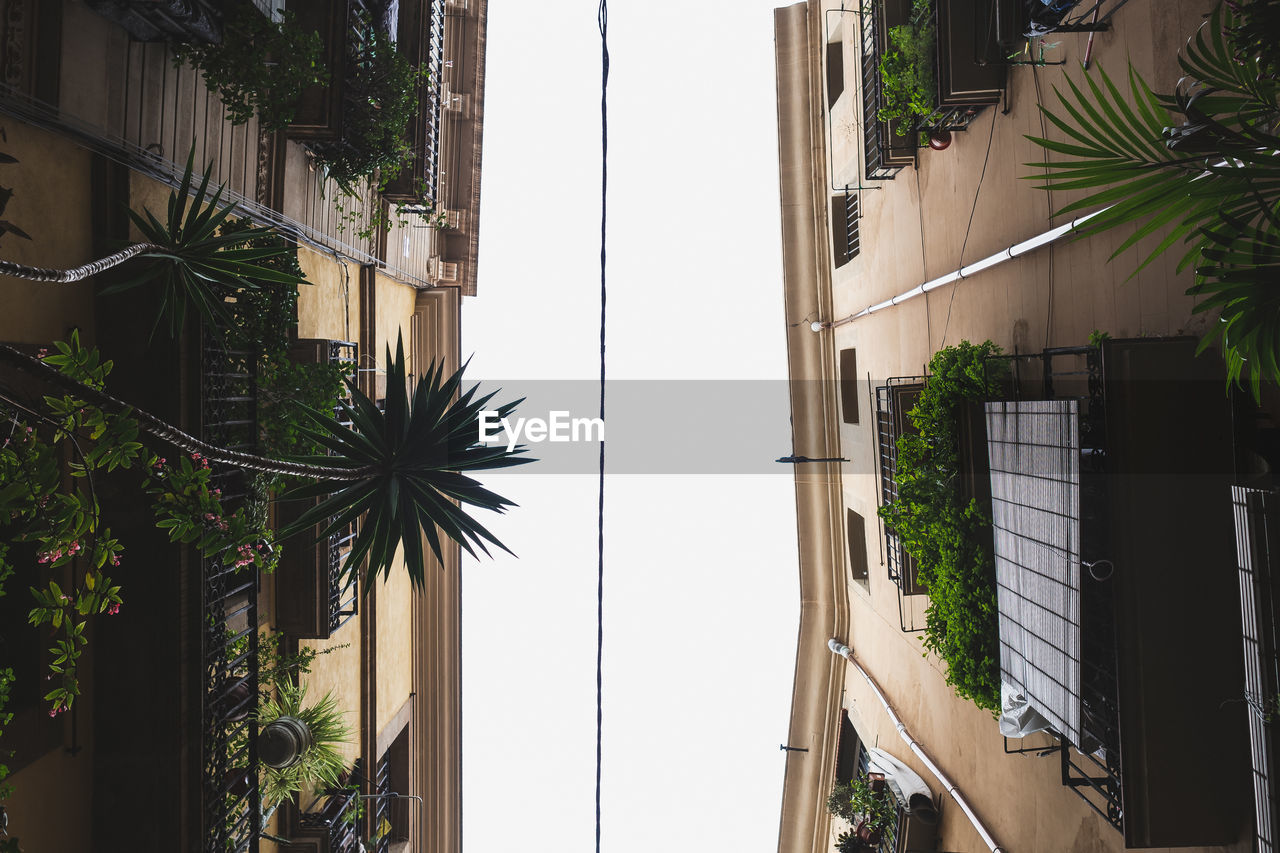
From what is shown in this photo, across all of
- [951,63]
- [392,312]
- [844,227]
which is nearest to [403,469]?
[392,312]

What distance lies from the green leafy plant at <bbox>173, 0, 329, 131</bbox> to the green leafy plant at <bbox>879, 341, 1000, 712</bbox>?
272 inches

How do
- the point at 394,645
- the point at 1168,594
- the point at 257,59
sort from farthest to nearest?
the point at 394,645 < the point at 257,59 < the point at 1168,594

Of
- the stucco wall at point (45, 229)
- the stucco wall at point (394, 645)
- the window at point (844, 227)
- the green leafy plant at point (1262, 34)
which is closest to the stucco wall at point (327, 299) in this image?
the stucco wall at point (45, 229)

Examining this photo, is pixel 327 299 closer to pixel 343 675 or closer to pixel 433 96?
pixel 433 96

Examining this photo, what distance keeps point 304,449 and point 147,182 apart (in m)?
2.80

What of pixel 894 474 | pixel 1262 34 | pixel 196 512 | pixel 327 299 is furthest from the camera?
pixel 327 299

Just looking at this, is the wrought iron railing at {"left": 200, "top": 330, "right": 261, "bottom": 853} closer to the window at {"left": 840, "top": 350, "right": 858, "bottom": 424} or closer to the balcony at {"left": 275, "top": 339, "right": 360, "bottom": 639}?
the balcony at {"left": 275, "top": 339, "right": 360, "bottom": 639}

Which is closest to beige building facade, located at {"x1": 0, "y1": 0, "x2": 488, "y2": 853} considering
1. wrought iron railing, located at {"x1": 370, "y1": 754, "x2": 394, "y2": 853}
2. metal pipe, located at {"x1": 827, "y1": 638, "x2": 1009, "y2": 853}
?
wrought iron railing, located at {"x1": 370, "y1": 754, "x2": 394, "y2": 853}

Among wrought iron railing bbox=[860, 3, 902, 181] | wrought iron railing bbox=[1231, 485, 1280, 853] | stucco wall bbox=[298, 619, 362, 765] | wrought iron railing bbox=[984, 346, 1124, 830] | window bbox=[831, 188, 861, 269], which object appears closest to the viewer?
wrought iron railing bbox=[1231, 485, 1280, 853]

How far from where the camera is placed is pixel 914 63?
24.9ft

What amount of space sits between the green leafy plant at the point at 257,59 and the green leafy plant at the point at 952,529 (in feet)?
22.7

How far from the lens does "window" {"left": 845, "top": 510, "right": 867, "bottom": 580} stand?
1200cm

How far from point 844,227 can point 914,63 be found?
15.4 feet

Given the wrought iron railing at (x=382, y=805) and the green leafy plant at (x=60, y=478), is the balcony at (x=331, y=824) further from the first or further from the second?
the green leafy plant at (x=60, y=478)
